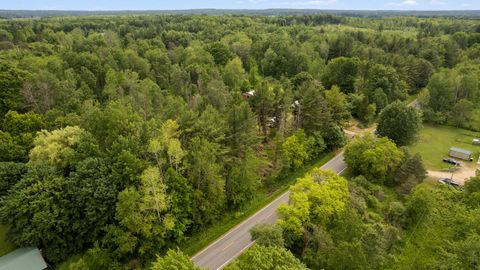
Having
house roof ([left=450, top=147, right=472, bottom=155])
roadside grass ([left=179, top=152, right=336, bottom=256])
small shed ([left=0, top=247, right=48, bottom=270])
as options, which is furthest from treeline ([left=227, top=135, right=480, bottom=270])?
small shed ([left=0, top=247, right=48, bottom=270])

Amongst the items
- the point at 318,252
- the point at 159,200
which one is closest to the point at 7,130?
the point at 159,200

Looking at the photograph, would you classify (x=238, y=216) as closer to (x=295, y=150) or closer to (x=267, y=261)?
(x=295, y=150)

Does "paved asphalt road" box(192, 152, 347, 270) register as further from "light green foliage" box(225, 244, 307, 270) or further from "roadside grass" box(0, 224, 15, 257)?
"roadside grass" box(0, 224, 15, 257)

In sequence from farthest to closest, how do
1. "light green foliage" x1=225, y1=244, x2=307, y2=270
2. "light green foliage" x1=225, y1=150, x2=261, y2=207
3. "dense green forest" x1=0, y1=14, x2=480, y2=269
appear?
"light green foliage" x1=225, y1=150, x2=261, y2=207 → "dense green forest" x1=0, y1=14, x2=480, y2=269 → "light green foliage" x1=225, y1=244, x2=307, y2=270

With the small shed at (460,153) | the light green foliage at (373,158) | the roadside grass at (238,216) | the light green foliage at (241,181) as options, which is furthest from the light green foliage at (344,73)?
the light green foliage at (241,181)

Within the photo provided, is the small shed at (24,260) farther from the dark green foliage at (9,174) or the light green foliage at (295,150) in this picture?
the light green foliage at (295,150)
